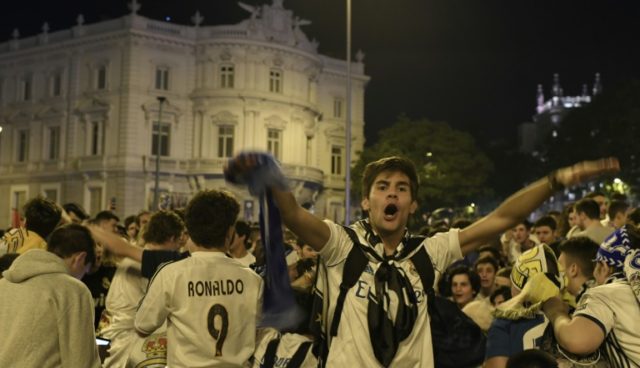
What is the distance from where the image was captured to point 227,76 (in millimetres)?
49844

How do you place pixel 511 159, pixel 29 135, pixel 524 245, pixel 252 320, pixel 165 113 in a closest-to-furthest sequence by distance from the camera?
1. pixel 252 320
2. pixel 524 245
3. pixel 165 113
4. pixel 29 135
5. pixel 511 159

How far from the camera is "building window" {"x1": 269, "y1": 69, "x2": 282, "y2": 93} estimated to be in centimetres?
5076

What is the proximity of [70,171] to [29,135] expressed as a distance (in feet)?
19.1

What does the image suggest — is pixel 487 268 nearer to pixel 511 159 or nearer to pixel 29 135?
pixel 29 135

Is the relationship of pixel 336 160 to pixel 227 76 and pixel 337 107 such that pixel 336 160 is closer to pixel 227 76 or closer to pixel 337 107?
pixel 337 107

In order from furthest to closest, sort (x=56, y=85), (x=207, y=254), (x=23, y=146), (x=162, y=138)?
(x=23, y=146)
(x=56, y=85)
(x=162, y=138)
(x=207, y=254)

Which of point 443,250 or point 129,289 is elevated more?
point 443,250

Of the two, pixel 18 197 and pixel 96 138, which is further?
pixel 18 197

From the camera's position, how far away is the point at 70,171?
5028 cm

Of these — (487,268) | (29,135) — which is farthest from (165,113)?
(487,268)

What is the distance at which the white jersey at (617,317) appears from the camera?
11.5ft

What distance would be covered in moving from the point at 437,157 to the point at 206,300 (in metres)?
46.8

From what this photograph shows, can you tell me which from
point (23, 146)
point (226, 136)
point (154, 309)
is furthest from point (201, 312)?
point (23, 146)

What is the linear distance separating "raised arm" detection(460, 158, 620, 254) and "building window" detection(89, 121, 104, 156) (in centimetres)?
4754
